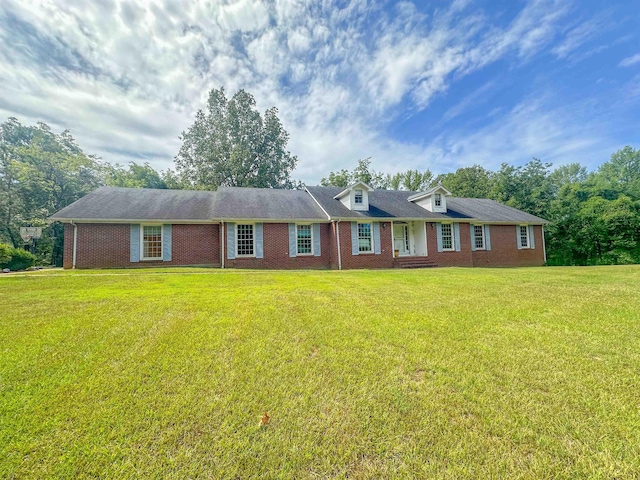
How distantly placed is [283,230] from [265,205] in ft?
7.36

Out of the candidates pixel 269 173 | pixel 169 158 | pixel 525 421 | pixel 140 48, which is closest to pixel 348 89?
pixel 140 48

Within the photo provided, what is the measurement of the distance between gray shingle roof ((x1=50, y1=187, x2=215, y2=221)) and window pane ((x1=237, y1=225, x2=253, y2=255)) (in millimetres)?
1842

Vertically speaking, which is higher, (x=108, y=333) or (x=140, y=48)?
(x=140, y=48)

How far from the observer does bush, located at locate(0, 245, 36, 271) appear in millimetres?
12562

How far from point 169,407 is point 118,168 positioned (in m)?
34.6

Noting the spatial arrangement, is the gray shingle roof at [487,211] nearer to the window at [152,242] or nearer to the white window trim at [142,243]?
the white window trim at [142,243]

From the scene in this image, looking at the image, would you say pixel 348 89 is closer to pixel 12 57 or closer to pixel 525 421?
pixel 12 57

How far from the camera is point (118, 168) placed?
28.7m

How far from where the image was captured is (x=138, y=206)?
1426 cm

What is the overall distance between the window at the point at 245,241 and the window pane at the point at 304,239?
257cm

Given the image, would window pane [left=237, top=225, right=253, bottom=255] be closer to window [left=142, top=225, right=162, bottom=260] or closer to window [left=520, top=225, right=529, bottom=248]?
window [left=142, top=225, right=162, bottom=260]

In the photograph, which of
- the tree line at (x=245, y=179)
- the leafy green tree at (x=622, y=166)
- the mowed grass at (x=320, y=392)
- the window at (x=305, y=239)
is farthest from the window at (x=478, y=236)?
the leafy green tree at (x=622, y=166)

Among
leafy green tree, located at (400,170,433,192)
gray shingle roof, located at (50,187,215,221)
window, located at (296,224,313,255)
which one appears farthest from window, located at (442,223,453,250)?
leafy green tree, located at (400,170,433,192)

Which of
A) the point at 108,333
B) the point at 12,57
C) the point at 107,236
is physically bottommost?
the point at 108,333
